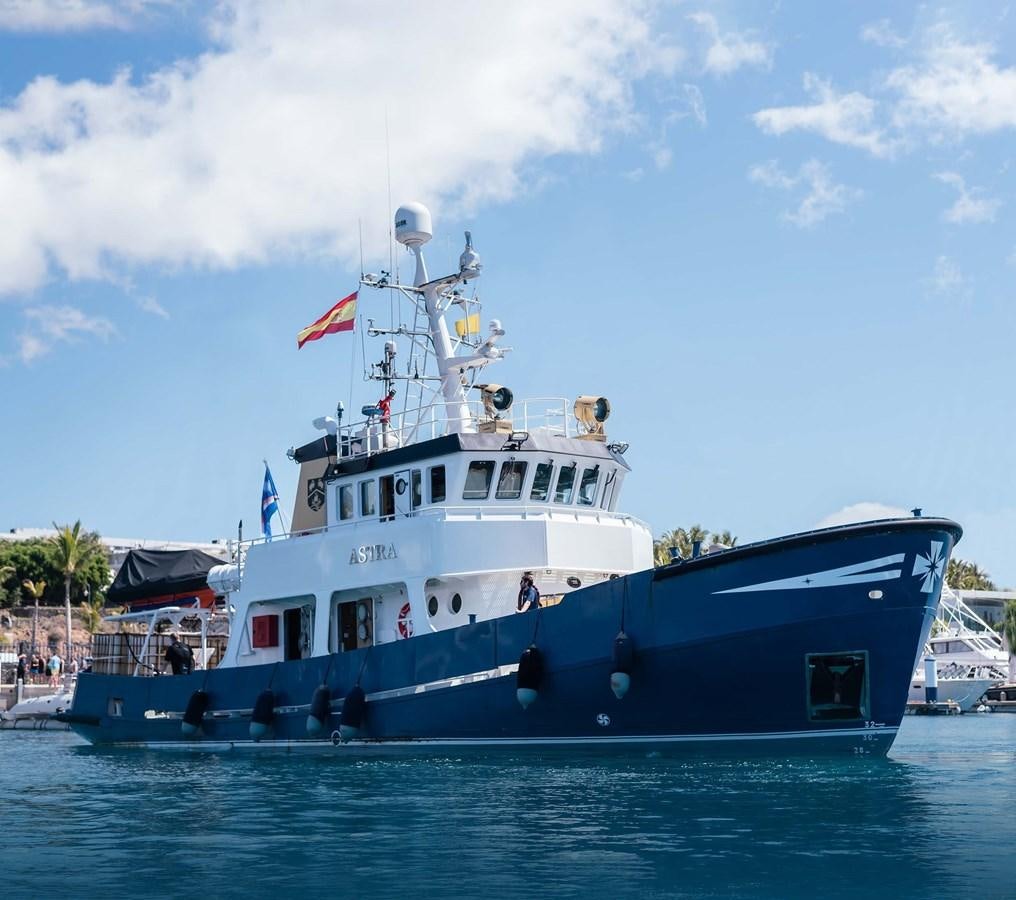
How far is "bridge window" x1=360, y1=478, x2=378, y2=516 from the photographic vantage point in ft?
68.7

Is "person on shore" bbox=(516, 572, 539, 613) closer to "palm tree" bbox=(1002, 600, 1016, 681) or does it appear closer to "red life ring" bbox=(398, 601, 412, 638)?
"red life ring" bbox=(398, 601, 412, 638)

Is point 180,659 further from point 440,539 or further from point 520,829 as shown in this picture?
point 520,829

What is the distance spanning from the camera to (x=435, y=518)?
19.2 meters

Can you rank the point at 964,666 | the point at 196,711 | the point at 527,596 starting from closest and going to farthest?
the point at 527,596, the point at 196,711, the point at 964,666

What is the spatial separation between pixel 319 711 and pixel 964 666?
38.1 metres

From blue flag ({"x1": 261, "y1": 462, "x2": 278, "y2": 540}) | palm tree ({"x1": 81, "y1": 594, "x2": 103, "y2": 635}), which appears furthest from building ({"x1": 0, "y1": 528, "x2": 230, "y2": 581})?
blue flag ({"x1": 261, "y1": 462, "x2": 278, "y2": 540})

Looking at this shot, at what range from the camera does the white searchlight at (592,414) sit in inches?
828

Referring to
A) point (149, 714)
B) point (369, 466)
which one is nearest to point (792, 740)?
point (369, 466)

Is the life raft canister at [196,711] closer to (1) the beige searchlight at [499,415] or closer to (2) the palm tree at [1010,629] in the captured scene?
(1) the beige searchlight at [499,415]

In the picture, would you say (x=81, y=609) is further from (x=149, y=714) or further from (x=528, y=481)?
(x=528, y=481)

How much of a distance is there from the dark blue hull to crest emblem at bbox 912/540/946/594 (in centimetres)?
2

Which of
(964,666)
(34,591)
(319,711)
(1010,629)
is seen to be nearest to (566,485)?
(319,711)

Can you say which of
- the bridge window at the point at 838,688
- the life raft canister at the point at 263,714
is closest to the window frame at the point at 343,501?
the life raft canister at the point at 263,714

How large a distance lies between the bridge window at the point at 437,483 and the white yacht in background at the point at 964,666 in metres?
32.0
